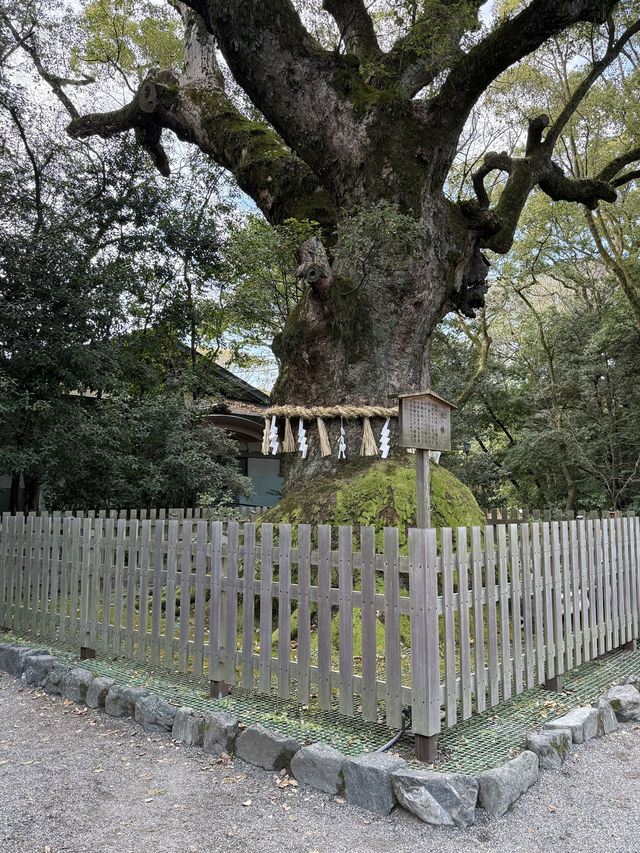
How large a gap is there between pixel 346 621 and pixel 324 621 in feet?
0.57

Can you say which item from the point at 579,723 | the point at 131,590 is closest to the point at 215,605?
the point at 131,590

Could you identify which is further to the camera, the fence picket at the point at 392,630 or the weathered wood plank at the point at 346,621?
the weathered wood plank at the point at 346,621

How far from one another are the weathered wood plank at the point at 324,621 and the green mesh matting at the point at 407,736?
→ 25cm

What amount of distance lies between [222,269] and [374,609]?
10.6 metres

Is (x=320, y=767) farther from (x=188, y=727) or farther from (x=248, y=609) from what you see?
(x=248, y=609)

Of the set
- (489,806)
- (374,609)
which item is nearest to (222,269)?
(374,609)

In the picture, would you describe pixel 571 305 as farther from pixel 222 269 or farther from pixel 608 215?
pixel 222 269

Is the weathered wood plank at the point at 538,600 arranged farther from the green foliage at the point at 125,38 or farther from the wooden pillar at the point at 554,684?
the green foliage at the point at 125,38

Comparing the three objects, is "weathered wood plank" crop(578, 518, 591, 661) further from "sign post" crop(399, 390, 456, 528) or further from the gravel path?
"sign post" crop(399, 390, 456, 528)

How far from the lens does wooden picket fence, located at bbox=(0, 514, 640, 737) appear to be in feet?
10.5

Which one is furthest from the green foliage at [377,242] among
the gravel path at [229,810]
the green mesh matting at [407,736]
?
the gravel path at [229,810]

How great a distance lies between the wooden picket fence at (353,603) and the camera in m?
3.20

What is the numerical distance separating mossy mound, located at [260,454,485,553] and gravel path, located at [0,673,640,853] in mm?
2258

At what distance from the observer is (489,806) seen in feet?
8.91
